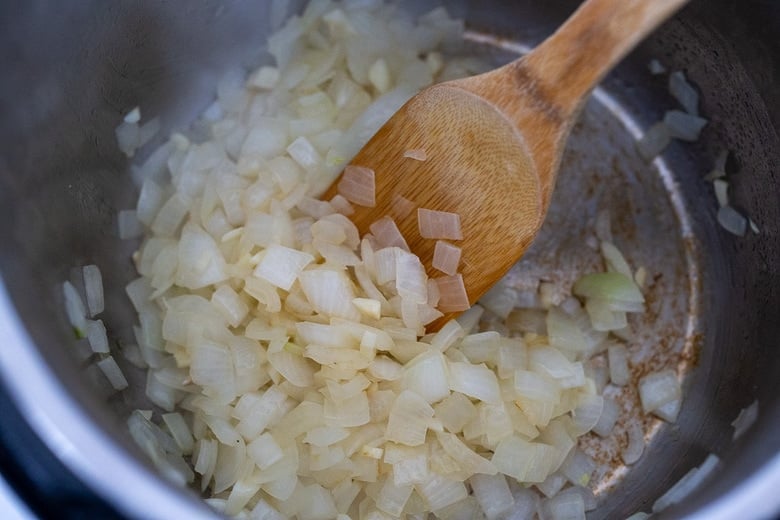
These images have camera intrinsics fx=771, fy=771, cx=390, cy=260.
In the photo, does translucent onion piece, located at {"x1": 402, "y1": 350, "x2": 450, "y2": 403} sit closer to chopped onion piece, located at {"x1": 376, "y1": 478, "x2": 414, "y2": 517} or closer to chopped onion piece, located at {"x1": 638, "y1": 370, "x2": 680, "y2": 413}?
chopped onion piece, located at {"x1": 376, "y1": 478, "x2": 414, "y2": 517}

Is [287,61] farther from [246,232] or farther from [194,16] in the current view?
[246,232]

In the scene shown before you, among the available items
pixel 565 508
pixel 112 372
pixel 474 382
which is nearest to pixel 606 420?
pixel 565 508

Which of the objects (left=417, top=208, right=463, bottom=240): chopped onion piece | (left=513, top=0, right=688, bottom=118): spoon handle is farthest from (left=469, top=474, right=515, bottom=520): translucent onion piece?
(left=513, top=0, right=688, bottom=118): spoon handle

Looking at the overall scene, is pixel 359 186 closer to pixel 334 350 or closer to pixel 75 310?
pixel 334 350

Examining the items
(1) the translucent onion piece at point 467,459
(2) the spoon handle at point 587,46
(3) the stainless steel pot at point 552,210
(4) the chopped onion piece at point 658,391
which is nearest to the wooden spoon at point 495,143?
(2) the spoon handle at point 587,46

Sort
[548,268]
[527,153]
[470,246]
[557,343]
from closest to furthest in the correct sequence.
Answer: [527,153]
[470,246]
[557,343]
[548,268]

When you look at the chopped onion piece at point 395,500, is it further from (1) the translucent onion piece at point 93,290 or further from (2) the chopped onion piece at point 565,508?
(1) the translucent onion piece at point 93,290

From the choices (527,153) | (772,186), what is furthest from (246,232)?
(772,186)
